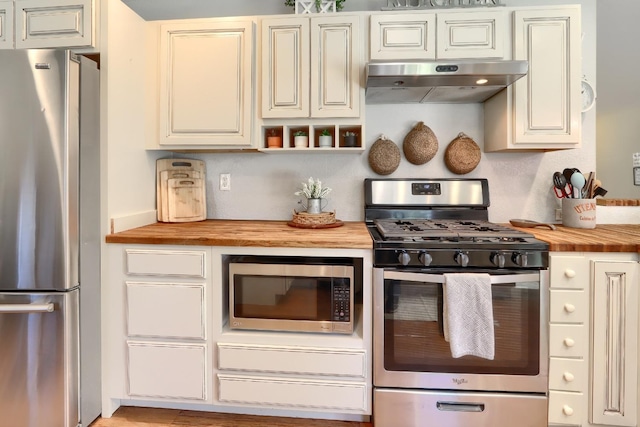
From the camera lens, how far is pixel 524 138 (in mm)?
1848

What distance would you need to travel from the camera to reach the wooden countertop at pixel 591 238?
1.46m

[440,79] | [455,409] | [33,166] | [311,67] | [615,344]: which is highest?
[311,67]

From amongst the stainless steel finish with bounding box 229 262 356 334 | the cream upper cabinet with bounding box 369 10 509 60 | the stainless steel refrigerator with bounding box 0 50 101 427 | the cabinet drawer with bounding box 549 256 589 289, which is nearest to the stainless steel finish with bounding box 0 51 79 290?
the stainless steel refrigerator with bounding box 0 50 101 427

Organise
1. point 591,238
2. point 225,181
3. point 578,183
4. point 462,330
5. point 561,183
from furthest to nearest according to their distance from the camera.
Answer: point 225,181
point 561,183
point 578,183
point 591,238
point 462,330

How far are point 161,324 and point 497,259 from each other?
1.54m

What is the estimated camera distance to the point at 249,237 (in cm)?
161

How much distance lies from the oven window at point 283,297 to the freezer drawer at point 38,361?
0.74 metres

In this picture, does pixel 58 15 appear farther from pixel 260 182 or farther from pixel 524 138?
pixel 524 138

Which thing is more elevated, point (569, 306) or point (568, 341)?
point (569, 306)

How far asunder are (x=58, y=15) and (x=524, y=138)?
244 cm

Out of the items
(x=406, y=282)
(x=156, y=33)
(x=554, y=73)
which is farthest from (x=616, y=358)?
(x=156, y=33)

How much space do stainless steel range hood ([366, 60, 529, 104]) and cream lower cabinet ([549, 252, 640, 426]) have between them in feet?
2.88

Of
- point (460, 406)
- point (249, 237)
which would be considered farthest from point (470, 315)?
point (249, 237)

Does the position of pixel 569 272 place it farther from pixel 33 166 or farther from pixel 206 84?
pixel 33 166
